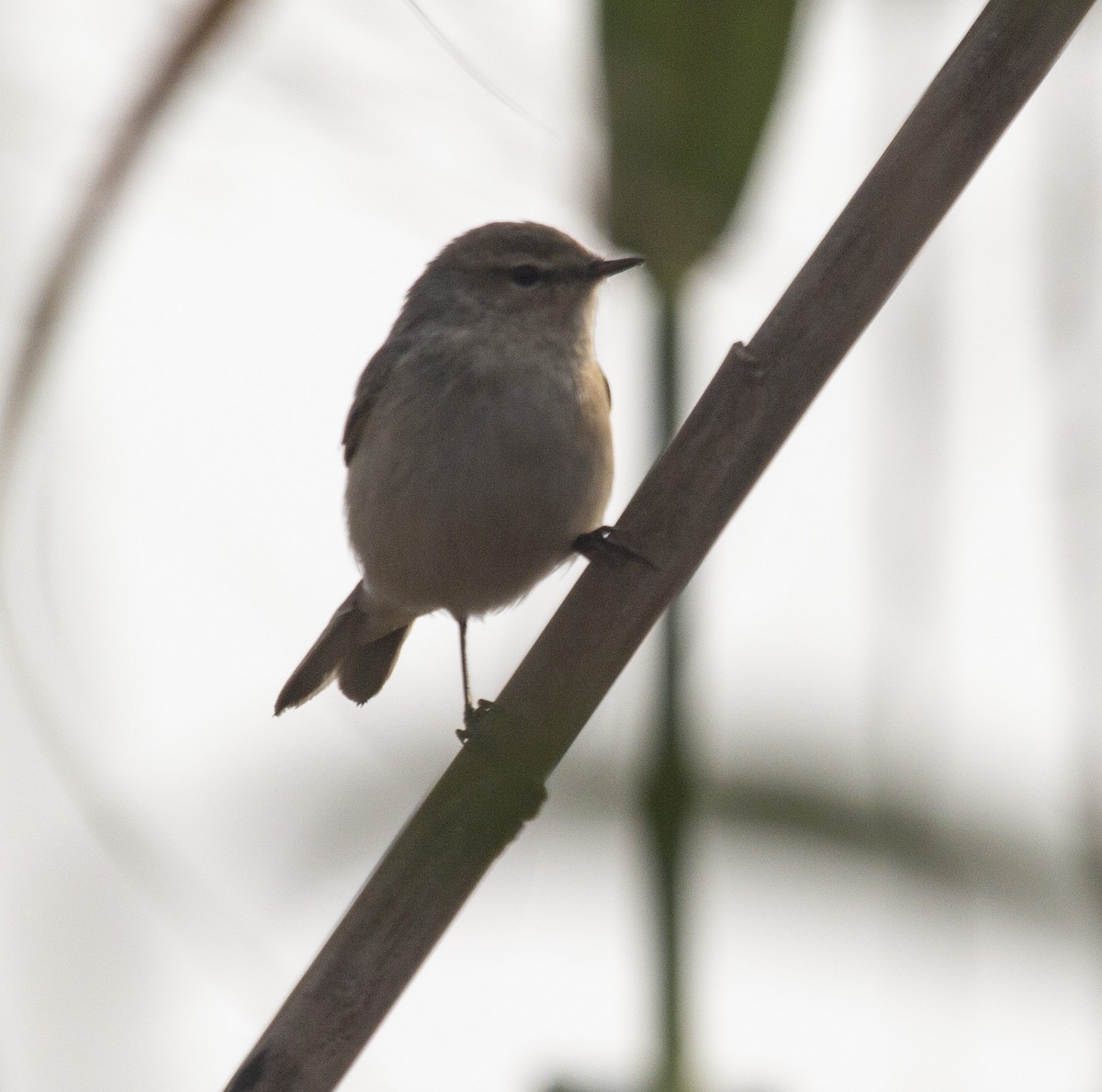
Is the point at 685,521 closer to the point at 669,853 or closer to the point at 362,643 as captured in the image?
the point at 669,853

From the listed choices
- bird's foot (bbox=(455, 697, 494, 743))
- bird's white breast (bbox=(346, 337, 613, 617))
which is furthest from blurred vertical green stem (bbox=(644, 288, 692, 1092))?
bird's white breast (bbox=(346, 337, 613, 617))

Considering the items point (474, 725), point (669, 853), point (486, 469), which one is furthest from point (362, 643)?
point (669, 853)

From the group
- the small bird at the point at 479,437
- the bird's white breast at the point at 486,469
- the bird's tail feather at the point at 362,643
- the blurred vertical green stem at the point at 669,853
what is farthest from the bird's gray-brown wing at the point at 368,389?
the blurred vertical green stem at the point at 669,853

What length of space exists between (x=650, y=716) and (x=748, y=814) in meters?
0.08

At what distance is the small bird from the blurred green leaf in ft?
6.15

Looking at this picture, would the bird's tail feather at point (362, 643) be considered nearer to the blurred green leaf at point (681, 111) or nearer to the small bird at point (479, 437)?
the small bird at point (479, 437)

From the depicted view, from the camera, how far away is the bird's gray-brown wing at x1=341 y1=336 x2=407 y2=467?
3.71m

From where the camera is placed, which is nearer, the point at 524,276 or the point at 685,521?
the point at 685,521

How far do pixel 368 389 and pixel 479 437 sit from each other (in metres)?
0.84

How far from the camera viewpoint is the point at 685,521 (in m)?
0.84

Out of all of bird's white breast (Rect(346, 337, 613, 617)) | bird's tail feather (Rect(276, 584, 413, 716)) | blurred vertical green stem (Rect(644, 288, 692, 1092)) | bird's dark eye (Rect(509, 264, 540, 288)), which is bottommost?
blurred vertical green stem (Rect(644, 288, 692, 1092))

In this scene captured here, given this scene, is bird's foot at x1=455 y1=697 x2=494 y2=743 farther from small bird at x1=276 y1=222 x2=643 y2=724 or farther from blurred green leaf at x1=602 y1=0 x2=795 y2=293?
small bird at x1=276 y1=222 x2=643 y2=724

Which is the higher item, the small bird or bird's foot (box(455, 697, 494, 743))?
the small bird

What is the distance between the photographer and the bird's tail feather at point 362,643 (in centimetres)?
403
